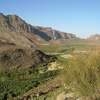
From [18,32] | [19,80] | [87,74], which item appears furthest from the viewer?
[18,32]

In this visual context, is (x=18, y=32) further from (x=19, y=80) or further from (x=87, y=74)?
(x=87, y=74)

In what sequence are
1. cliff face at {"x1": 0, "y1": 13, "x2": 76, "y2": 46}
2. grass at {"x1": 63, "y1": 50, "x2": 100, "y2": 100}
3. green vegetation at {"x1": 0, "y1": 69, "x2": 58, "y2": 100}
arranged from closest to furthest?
grass at {"x1": 63, "y1": 50, "x2": 100, "y2": 100}
green vegetation at {"x1": 0, "y1": 69, "x2": 58, "y2": 100}
cliff face at {"x1": 0, "y1": 13, "x2": 76, "y2": 46}

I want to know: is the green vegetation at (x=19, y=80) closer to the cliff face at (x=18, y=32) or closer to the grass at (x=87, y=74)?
the grass at (x=87, y=74)

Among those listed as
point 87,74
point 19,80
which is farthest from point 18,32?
point 87,74

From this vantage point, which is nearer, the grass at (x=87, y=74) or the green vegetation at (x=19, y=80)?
the grass at (x=87, y=74)

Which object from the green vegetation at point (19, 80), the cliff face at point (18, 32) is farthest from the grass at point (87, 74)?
the cliff face at point (18, 32)

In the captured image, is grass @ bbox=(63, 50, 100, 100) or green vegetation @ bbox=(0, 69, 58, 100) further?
green vegetation @ bbox=(0, 69, 58, 100)

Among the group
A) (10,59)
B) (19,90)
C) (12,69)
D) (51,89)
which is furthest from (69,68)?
(10,59)

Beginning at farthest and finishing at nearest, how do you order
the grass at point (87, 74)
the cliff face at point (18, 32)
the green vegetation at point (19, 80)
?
the cliff face at point (18, 32), the green vegetation at point (19, 80), the grass at point (87, 74)

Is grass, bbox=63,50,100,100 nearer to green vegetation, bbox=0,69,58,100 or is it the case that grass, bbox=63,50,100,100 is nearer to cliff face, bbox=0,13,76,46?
green vegetation, bbox=0,69,58,100

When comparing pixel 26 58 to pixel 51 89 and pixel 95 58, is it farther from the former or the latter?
pixel 95 58

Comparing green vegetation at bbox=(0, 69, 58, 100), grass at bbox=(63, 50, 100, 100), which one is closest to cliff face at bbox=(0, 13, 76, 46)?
green vegetation at bbox=(0, 69, 58, 100)

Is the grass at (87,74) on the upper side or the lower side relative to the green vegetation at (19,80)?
upper

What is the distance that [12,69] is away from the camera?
84.8 feet
